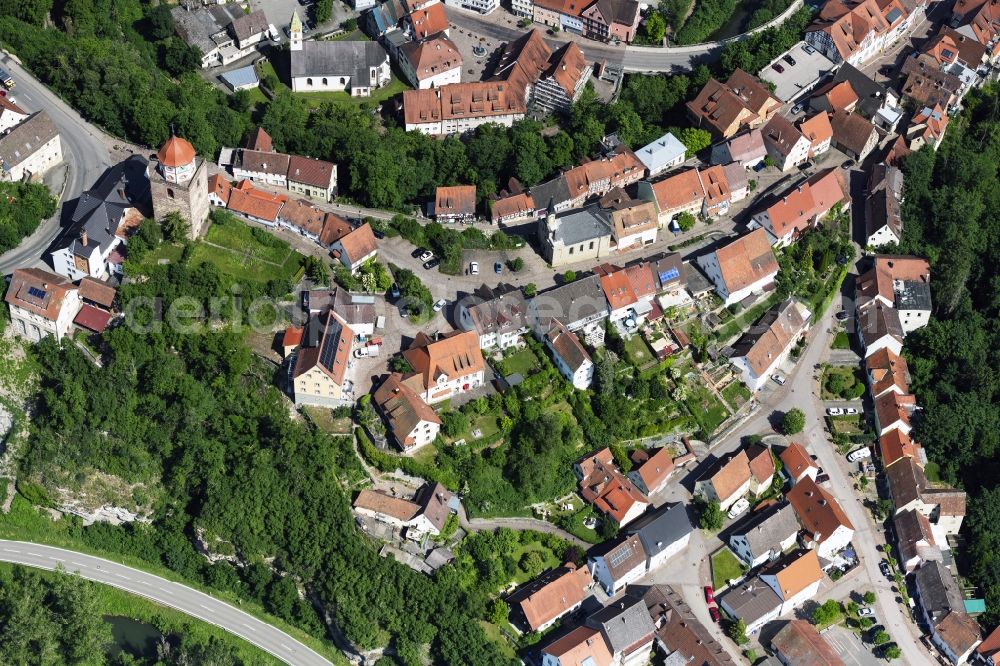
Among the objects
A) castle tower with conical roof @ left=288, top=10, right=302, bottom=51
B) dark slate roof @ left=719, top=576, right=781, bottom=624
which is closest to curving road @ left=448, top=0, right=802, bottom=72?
castle tower with conical roof @ left=288, top=10, right=302, bottom=51

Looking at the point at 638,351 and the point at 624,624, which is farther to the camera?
the point at 638,351

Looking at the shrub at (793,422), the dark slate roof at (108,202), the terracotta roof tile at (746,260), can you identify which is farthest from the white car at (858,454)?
the dark slate roof at (108,202)

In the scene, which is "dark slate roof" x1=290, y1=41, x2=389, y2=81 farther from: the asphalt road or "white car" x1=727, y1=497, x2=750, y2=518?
"white car" x1=727, y1=497, x2=750, y2=518

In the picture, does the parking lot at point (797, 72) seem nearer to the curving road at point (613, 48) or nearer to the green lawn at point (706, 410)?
the curving road at point (613, 48)

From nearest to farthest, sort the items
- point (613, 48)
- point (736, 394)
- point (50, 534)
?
Answer: point (50, 534)
point (736, 394)
point (613, 48)

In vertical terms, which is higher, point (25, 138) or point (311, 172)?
point (25, 138)

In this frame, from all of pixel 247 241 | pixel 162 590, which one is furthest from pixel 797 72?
pixel 162 590

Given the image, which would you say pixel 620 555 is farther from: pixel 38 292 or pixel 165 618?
pixel 38 292
